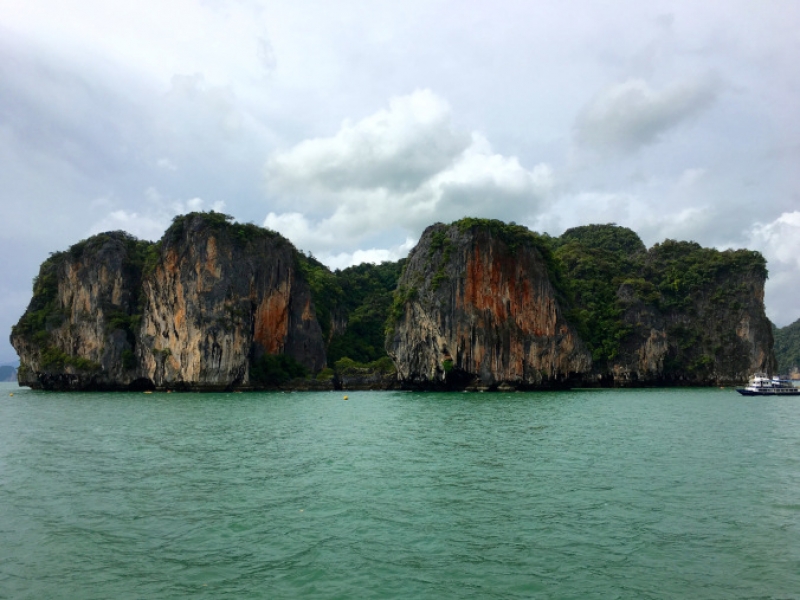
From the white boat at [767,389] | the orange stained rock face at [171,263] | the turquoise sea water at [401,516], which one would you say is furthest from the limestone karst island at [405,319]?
the turquoise sea water at [401,516]

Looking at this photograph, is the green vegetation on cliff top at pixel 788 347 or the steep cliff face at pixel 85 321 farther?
the green vegetation on cliff top at pixel 788 347

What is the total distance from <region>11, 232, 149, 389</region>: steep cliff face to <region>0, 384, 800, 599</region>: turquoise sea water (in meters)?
51.8

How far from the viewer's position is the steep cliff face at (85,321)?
72.7 metres

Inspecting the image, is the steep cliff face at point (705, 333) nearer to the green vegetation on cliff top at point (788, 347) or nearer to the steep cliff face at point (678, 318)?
the steep cliff face at point (678, 318)

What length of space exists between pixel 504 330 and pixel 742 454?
1780 inches

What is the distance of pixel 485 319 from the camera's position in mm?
65625

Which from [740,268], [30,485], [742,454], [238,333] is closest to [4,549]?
[30,485]

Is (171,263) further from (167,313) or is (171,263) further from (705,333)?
(705,333)

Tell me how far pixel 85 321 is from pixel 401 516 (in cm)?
7392

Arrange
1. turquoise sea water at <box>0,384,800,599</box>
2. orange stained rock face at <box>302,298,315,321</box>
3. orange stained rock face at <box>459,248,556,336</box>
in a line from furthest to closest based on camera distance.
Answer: orange stained rock face at <box>302,298,315,321</box>, orange stained rock face at <box>459,248,556,336</box>, turquoise sea water at <box>0,384,800,599</box>

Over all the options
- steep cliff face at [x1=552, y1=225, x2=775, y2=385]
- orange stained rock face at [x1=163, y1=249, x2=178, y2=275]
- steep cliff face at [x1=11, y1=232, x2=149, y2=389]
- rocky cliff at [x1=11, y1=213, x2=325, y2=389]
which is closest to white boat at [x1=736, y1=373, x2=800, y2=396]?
steep cliff face at [x1=552, y1=225, x2=775, y2=385]

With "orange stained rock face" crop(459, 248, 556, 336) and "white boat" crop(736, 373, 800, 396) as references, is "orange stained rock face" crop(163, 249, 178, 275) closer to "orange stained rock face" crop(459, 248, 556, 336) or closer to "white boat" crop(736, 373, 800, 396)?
"orange stained rock face" crop(459, 248, 556, 336)

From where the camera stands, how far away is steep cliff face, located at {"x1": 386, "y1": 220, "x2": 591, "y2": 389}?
65.3 m

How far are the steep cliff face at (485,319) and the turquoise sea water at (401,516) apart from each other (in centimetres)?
4004
